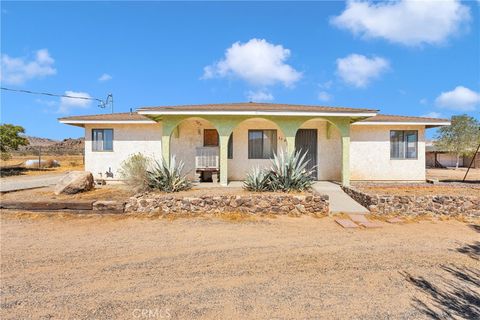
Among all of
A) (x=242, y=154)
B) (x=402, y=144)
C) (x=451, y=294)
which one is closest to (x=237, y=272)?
(x=451, y=294)

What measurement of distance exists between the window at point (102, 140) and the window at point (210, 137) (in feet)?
14.8

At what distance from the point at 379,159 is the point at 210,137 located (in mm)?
8218

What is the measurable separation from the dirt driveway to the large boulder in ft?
11.1

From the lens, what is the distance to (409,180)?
43.2ft

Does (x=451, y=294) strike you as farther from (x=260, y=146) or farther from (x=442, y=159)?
(x=442, y=159)

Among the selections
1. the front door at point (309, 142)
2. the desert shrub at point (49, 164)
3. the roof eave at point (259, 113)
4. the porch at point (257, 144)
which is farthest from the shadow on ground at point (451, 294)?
the desert shrub at point (49, 164)

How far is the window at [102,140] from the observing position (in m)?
13.4

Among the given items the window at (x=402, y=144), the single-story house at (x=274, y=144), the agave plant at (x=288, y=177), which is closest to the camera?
the agave plant at (x=288, y=177)

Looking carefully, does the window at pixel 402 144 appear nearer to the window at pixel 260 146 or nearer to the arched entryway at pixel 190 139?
the window at pixel 260 146

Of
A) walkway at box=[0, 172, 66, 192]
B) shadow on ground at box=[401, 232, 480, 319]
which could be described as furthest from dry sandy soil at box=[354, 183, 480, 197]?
walkway at box=[0, 172, 66, 192]

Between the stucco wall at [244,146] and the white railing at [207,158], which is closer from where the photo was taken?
the white railing at [207,158]

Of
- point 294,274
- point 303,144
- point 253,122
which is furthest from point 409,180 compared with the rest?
point 294,274

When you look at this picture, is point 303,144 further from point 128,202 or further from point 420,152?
point 128,202

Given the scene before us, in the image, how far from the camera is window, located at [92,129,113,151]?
13383 millimetres
